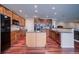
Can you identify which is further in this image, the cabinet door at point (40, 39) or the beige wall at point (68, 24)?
the beige wall at point (68, 24)

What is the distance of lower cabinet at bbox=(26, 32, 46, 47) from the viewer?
27.2 feet

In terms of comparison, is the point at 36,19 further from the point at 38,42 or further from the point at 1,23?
the point at 1,23

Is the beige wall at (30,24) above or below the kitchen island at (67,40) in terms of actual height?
above

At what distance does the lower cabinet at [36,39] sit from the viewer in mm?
8289

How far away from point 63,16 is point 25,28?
200 centimetres

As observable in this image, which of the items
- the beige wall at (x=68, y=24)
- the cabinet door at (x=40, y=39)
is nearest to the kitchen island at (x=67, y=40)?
the beige wall at (x=68, y=24)

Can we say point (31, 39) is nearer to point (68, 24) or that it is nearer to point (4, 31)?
point (4, 31)

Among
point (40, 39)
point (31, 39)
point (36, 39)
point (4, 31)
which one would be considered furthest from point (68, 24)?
point (4, 31)

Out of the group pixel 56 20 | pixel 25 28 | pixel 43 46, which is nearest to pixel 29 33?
pixel 25 28

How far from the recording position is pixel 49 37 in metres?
9.21

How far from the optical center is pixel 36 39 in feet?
27.2

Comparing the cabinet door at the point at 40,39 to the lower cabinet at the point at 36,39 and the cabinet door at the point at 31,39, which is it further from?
the cabinet door at the point at 31,39
